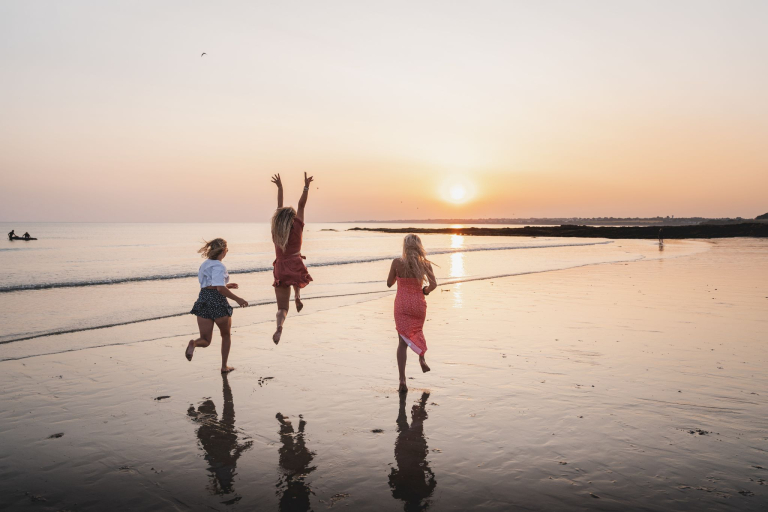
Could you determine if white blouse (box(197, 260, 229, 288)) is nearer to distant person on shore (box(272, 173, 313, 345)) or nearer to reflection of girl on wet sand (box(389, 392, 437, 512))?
distant person on shore (box(272, 173, 313, 345))

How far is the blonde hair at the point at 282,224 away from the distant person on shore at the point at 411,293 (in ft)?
6.87

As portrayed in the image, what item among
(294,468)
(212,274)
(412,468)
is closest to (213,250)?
(212,274)

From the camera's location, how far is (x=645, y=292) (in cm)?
1494

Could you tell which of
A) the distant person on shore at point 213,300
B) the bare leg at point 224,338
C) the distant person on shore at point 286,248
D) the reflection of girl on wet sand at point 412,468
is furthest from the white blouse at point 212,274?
the reflection of girl on wet sand at point 412,468

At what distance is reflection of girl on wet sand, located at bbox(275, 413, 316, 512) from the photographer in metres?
3.84

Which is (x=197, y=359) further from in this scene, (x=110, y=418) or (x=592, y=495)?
(x=592, y=495)

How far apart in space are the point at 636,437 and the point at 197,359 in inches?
253

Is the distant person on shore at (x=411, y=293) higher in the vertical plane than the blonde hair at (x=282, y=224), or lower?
lower

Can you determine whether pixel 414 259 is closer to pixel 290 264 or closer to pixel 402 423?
pixel 402 423

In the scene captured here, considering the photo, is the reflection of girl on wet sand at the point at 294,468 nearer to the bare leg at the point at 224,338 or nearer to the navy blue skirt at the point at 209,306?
the bare leg at the point at 224,338

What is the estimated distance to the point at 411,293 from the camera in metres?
6.87

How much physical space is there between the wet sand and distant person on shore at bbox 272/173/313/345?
1.05 meters

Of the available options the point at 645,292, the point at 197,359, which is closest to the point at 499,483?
the point at 197,359

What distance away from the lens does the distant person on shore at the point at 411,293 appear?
6.73 meters
